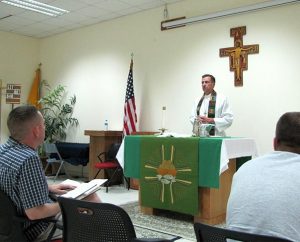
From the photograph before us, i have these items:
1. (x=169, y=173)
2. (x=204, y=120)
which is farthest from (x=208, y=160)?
(x=204, y=120)

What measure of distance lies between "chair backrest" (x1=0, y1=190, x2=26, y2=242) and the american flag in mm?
4440

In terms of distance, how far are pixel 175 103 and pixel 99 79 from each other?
6.39 ft

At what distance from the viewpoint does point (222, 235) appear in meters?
1.02

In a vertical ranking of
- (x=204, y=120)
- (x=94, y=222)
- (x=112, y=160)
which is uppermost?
(x=204, y=120)

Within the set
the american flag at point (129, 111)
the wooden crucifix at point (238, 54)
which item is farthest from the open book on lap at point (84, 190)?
the american flag at point (129, 111)

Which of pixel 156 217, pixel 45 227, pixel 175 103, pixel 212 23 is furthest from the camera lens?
pixel 175 103

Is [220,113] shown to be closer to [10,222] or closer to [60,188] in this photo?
[60,188]

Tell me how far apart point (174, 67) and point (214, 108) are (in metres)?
1.49

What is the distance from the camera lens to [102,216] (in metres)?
1.25

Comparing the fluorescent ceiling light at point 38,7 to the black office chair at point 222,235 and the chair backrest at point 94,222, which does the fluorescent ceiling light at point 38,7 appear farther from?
the black office chair at point 222,235

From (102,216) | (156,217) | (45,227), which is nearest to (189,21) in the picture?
(156,217)

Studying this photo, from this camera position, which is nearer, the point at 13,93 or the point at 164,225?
the point at 164,225

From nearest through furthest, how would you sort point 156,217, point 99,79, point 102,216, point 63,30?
point 102,216, point 156,217, point 99,79, point 63,30

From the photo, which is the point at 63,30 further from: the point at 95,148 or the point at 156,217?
the point at 156,217
